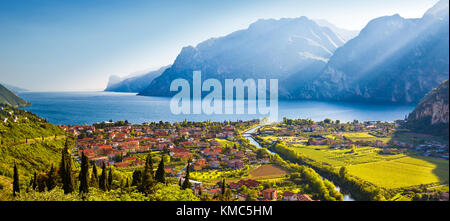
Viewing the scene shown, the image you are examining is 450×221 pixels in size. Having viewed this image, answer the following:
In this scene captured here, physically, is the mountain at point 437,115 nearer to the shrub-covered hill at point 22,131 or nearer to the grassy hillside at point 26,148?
the grassy hillside at point 26,148

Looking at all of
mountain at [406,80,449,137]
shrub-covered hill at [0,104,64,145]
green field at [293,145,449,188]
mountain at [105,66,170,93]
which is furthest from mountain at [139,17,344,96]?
shrub-covered hill at [0,104,64,145]

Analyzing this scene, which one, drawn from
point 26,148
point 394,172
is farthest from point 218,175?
point 26,148

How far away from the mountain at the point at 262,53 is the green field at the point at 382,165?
4608cm

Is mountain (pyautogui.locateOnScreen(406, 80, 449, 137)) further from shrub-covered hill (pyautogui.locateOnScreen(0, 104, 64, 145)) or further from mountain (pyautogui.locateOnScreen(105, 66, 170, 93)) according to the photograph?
mountain (pyautogui.locateOnScreen(105, 66, 170, 93))

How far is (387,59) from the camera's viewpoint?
60.8 feet

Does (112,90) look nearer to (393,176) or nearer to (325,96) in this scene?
(325,96)

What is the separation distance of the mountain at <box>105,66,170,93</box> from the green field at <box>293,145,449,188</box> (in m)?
106

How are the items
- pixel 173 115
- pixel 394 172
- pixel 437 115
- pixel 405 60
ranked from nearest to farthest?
pixel 437 115, pixel 394 172, pixel 405 60, pixel 173 115

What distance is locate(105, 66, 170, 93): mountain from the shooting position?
112m

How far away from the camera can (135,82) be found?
117 m

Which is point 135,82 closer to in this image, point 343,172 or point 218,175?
point 218,175

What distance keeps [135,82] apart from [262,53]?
72621 mm
